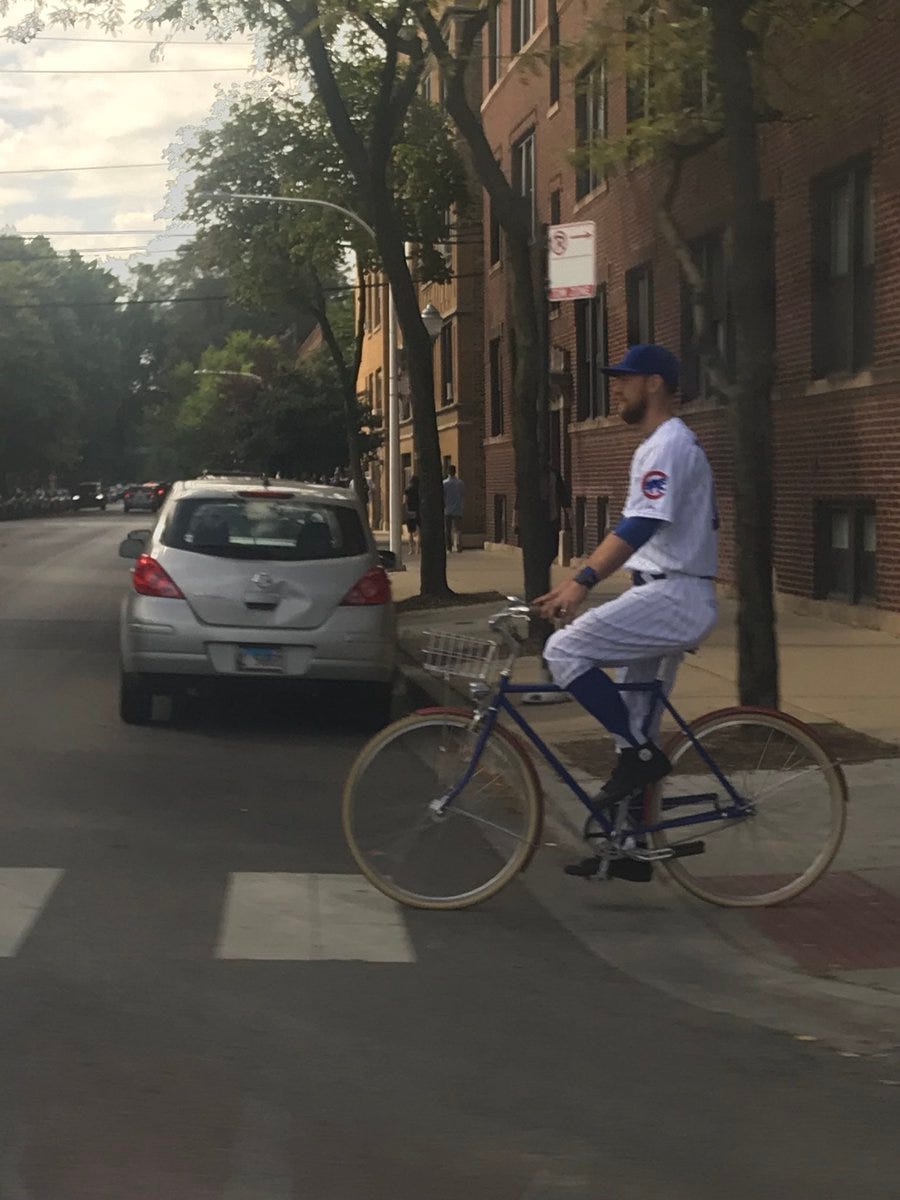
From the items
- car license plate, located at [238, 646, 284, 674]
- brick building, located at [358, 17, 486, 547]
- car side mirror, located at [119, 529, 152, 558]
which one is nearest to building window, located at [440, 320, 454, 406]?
brick building, located at [358, 17, 486, 547]

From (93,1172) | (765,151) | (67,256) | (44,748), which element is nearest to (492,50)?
(765,151)

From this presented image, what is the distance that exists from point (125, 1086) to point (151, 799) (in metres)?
5.03

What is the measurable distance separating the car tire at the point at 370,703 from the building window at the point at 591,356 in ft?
62.3

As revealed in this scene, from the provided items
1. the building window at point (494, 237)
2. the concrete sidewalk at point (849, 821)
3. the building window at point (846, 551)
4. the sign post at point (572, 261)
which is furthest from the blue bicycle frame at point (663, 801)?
the building window at point (494, 237)

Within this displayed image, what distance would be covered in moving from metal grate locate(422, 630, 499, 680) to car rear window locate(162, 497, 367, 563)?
214 inches

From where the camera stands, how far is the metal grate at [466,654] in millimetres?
7273

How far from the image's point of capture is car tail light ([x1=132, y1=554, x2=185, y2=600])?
1269cm

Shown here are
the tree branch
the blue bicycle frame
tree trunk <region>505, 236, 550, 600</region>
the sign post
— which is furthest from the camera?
tree trunk <region>505, 236, 550, 600</region>

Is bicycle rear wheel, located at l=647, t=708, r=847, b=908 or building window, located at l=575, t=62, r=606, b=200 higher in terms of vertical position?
building window, located at l=575, t=62, r=606, b=200

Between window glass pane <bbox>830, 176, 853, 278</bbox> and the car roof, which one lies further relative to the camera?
window glass pane <bbox>830, 176, 853, 278</bbox>

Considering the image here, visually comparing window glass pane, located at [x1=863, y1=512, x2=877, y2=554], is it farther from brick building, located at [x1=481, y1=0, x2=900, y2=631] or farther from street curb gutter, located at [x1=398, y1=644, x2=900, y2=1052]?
street curb gutter, located at [x1=398, y1=644, x2=900, y2=1052]

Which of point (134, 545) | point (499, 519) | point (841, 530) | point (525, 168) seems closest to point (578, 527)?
point (525, 168)

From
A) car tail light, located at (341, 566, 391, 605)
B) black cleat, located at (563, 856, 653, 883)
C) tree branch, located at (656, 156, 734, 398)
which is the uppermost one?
tree branch, located at (656, 156, 734, 398)

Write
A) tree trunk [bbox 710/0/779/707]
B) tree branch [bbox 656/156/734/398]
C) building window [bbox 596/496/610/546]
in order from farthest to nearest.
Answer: building window [bbox 596/496/610/546] → tree branch [bbox 656/156/734/398] → tree trunk [bbox 710/0/779/707]
